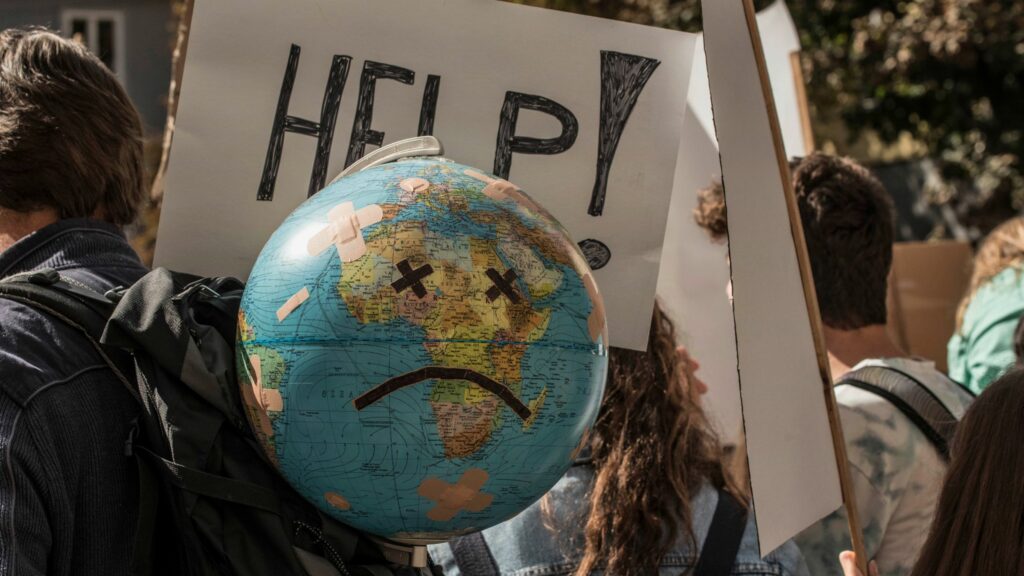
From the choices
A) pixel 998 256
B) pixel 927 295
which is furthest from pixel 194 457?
pixel 927 295

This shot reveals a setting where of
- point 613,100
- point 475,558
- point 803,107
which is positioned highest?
point 803,107

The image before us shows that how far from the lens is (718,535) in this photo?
7.83 ft

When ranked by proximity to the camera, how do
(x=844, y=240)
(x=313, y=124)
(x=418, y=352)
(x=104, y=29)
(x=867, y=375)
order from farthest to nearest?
(x=104, y=29) < (x=844, y=240) < (x=867, y=375) < (x=313, y=124) < (x=418, y=352)

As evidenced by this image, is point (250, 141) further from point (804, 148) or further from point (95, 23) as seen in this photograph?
point (95, 23)

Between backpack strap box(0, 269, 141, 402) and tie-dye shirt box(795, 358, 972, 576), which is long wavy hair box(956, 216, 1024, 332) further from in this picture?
backpack strap box(0, 269, 141, 402)

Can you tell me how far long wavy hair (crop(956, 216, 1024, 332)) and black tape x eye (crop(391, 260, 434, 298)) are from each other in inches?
119

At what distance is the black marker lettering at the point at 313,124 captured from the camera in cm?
224

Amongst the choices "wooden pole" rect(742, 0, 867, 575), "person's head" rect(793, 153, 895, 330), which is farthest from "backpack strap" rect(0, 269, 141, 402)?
"person's head" rect(793, 153, 895, 330)

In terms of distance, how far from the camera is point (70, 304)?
1.83 meters

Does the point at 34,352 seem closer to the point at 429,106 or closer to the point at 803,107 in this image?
the point at 429,106

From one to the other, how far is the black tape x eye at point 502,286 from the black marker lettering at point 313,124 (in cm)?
76

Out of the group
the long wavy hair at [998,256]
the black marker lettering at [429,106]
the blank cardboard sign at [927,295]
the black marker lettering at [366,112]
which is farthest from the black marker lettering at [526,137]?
the blank cardboard sign at [927,295]

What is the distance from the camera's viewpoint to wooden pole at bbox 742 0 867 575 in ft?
6.53

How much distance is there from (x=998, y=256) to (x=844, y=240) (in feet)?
4.27
